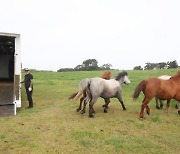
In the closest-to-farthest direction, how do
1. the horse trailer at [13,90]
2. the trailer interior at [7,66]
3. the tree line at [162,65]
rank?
the horse trailer at [13,90] → the trailer interior at [7,66] → the tree line at [162,65]

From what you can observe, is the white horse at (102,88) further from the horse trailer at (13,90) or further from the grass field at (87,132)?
the horse trailer at (13,90)

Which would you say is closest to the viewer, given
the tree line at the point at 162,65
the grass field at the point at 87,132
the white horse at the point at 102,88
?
the grass field at the point at 87,132

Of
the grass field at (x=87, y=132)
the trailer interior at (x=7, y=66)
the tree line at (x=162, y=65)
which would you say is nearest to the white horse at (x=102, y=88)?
the grass field at (x=87, y=132)

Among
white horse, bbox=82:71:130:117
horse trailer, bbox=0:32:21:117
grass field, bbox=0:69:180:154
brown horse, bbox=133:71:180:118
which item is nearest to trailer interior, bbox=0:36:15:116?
horse trailer, bbox=0:32:21:117

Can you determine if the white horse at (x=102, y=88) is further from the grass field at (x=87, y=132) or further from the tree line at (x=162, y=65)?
the tree line at (x=162, y=65)

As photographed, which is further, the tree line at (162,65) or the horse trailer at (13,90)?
the tree line at (162,65)

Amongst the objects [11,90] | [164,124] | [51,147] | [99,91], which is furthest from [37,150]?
[11,90]

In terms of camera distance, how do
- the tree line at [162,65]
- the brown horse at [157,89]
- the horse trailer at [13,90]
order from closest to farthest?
the brown horse at [157,89] < the horse trailer at [13,90] < the tree line at [162,65]

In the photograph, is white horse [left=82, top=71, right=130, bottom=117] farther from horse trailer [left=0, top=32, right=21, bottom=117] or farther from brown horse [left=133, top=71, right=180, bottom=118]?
horse trailer [left=0, top=32, right=21, bottom=117]

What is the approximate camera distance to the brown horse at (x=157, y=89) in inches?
371

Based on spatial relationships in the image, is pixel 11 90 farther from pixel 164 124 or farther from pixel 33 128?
pixel 164 124

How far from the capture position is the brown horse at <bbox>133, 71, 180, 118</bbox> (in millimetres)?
9430

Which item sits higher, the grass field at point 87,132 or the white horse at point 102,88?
the white horse at point 102,88

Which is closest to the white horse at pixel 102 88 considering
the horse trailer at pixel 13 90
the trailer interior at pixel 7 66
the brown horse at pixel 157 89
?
the brown horse at pixel 157 89
